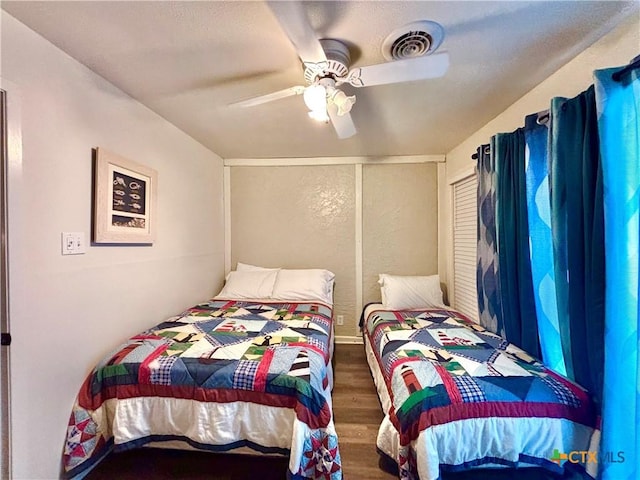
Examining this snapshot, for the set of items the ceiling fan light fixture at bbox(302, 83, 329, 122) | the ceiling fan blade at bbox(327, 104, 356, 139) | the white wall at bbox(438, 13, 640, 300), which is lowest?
the ceiling fan light fixture at bbox(302, 83, 329, 122)

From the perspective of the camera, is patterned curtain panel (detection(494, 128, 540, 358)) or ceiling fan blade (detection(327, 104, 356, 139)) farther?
patterned curtain panel (detection(494, 128, 540, 358))

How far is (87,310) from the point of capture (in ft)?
5.43

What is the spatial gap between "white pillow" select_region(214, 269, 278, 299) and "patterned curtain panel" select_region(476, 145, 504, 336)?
1899mm

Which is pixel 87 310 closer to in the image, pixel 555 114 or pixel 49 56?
pixel 49 56

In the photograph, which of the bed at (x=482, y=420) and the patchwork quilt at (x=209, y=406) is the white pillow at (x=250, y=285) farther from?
the bed at (x=482, y=420)

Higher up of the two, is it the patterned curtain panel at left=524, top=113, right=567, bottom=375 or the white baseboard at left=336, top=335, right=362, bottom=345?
the patterned curtain panel at left=524, top=113, right=567, bottom=375

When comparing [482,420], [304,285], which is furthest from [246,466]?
[304,285]

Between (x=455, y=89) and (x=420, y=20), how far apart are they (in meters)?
0.73

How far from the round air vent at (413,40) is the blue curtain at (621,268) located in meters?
0.67

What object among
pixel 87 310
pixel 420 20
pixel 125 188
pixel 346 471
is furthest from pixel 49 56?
pixel 346 471

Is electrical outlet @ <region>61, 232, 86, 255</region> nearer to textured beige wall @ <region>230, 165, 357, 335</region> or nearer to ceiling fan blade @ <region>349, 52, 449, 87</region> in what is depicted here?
ceiling fan blade @ <region>349, 52, 449, 87</region>

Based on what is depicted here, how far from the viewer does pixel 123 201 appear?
75.5 inches

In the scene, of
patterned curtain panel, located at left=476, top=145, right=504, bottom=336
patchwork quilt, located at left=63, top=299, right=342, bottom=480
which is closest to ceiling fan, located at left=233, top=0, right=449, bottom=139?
patterned curtain panel, located at left=476, top=145, right=504, bottom=336

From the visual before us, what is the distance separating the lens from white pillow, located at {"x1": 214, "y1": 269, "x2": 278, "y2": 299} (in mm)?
3039
